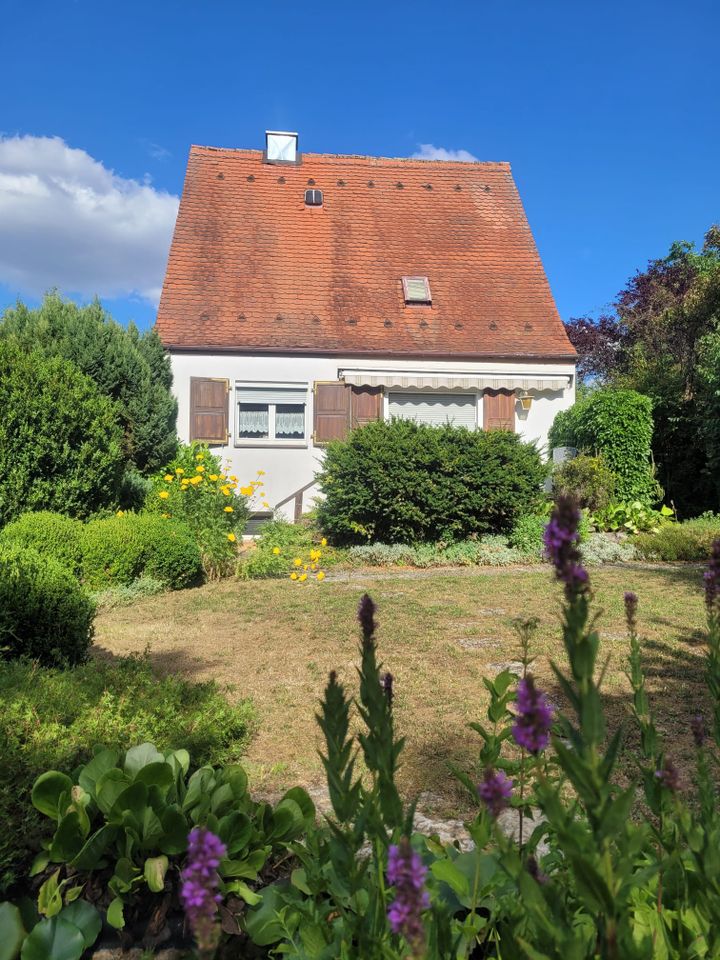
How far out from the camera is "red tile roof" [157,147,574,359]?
15.7 metres

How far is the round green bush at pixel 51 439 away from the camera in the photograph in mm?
8633

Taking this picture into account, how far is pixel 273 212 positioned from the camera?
17.8 metres

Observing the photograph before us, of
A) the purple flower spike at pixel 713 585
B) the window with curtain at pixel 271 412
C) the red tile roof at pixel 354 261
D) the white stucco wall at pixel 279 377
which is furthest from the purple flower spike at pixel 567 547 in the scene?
the window with curtain at pixel 271 412

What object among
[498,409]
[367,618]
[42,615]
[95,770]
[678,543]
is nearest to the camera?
[367,618]

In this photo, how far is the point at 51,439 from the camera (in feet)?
28.9

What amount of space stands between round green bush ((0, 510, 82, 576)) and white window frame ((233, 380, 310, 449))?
288 inches

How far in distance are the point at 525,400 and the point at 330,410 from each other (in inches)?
174

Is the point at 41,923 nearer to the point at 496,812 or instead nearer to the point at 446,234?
the point at 496,812

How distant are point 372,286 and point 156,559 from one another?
10.0 metres

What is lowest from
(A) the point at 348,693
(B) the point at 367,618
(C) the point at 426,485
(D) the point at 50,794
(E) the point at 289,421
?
(A) the point at 348,693

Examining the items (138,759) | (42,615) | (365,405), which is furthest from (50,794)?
(365,405)

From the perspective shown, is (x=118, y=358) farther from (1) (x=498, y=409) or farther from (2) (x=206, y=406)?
(1) (x=498, y=409)

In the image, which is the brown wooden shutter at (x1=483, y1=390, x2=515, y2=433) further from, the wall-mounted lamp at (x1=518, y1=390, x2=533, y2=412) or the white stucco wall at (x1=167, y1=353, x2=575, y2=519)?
the white stucco wall at (x1=167, y1=353, x2=575, y2=519)

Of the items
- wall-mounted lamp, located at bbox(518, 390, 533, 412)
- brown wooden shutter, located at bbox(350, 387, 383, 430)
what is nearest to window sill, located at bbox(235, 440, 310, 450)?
brown wooden shutter, located at bbox(350, 387, 383, 430)
